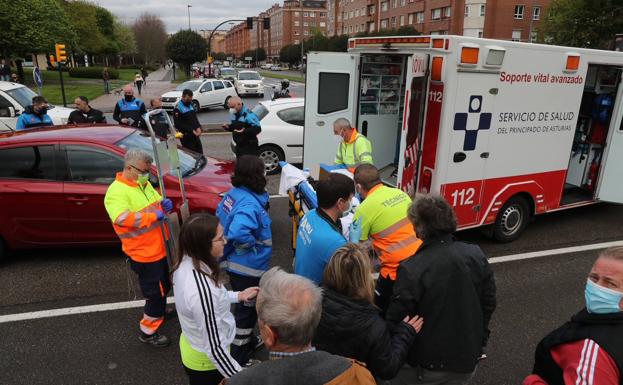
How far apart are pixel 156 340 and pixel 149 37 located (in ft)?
294

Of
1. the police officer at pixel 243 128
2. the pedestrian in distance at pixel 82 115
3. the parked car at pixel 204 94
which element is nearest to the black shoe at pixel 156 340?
the police officer at pixel 243 128

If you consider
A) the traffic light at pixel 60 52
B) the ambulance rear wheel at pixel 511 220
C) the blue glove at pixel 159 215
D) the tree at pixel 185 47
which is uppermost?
the tree at pixel 185 47

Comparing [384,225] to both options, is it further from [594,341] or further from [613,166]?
[613,166]

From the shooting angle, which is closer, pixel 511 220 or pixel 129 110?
pixel 511 220

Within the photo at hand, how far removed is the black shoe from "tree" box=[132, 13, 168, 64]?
89.2m

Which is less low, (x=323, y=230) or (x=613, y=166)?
(x=323, y=230)

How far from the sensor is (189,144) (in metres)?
8.86

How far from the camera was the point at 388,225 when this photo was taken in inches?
129

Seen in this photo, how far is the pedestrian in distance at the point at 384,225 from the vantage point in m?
3.27

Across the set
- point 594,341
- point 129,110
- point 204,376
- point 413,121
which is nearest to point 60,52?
point 129,110

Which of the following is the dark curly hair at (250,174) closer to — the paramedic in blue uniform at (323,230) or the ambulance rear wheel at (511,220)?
the paramedic in blue uniform at (323,230)

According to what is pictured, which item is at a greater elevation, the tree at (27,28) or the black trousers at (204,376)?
the tree at (27,28)

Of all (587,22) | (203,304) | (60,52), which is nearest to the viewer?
(203,304)

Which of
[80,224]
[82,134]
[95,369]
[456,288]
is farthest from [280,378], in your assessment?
[82,134]
